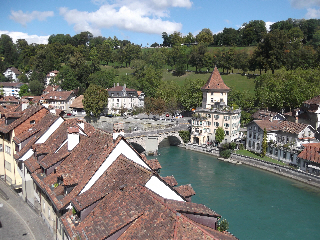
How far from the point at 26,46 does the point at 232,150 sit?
428 feet

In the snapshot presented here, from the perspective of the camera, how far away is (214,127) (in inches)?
2409

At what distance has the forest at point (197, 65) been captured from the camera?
75312 mm

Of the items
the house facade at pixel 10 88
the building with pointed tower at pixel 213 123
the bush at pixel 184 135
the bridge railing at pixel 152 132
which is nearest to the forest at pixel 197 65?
the house facade at pixel 10 88

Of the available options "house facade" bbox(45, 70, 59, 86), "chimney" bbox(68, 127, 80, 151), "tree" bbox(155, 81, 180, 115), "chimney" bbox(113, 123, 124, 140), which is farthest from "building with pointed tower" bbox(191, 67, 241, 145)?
"house facade" bbox(45, 70, 59, 86)

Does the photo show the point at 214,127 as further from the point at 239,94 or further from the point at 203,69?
the point at 203,69

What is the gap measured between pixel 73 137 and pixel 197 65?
3836 inches

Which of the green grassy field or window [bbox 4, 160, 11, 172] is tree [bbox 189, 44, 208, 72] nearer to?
the green grassy field

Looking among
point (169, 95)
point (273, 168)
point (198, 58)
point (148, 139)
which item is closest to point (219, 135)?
point (148, 139)

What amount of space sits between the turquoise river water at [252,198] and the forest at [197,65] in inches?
1113

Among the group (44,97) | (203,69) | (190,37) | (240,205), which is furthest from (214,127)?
(190,37)

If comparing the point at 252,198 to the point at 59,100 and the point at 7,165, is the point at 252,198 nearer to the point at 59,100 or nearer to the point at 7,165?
the point at 7,165

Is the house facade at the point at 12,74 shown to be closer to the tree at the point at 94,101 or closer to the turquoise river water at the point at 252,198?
the tree at the point at 94,101

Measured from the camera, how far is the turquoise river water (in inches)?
1123

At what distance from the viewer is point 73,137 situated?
21.0 metres
